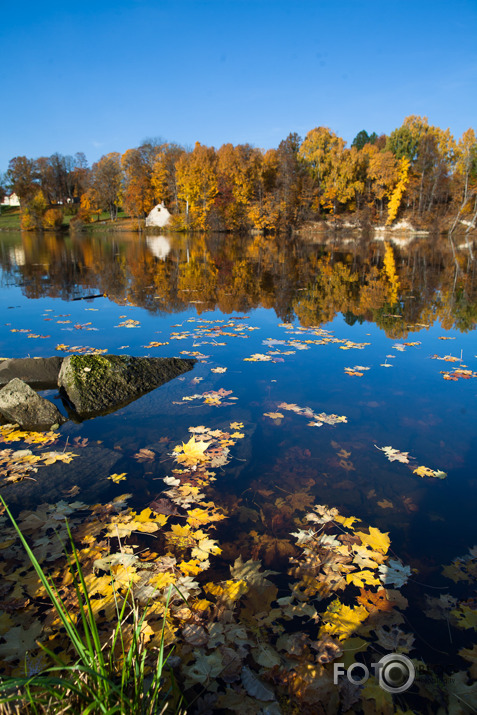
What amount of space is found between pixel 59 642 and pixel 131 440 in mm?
2561

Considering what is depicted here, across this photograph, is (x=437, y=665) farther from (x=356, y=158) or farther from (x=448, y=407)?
(x=356, y=158)

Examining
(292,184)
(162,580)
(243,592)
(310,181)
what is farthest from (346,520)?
(310,181)

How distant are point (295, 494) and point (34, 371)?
188 inches

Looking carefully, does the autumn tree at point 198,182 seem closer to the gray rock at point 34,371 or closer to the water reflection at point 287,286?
the water reflection at point 287,286

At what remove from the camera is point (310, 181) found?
199 ft

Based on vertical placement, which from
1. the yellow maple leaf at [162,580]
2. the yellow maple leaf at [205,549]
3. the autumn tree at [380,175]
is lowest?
the yellow maple leaf at [205,549]

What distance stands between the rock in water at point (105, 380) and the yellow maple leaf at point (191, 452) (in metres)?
1.69

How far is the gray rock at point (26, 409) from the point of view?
5012 millimetres

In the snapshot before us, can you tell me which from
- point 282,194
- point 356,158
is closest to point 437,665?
point 282,194

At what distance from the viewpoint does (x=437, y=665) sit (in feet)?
7.17

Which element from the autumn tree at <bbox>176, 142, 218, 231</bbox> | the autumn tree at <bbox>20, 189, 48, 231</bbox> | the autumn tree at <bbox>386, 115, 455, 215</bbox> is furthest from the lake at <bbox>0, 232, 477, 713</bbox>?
the autumn tree at <bbox>20, 189, 48, 231</bbox>

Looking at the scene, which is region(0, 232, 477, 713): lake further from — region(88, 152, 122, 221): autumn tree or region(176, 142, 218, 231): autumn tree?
region(88, 152, 122, 221): autumn tree

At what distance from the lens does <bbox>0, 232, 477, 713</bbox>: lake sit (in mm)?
2195

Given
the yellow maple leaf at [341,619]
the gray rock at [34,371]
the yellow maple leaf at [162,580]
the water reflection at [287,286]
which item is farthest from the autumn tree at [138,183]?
the yellow maple leaf at [341,619]
